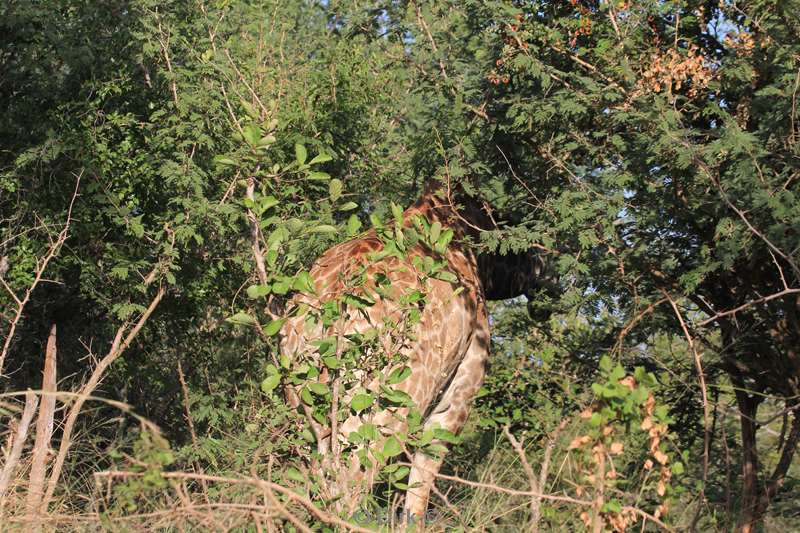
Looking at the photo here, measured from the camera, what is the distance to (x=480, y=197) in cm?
647

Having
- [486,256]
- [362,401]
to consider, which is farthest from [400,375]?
[486,256]

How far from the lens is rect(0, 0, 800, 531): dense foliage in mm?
5273

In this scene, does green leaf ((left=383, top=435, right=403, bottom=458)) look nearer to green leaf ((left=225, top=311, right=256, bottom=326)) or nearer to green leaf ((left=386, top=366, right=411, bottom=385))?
green leaf ((left=386, top=366, right=411, bottom=385))

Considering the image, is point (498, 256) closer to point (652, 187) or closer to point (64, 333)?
point (652, 187)

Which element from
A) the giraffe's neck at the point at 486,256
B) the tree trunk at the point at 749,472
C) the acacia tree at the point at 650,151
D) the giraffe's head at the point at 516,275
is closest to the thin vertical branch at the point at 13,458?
the giraffe's neck at the point at 486,256

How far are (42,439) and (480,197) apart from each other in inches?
123

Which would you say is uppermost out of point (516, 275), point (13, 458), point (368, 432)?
point (516, 275)

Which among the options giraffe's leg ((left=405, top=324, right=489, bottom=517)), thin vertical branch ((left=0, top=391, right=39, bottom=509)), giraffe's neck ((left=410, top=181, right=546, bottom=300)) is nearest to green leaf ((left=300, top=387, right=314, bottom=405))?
thin vertical branch ((left=0, top=391, right=39, bottom=509))

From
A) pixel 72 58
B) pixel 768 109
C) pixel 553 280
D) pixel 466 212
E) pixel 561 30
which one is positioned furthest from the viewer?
pixel 553 280

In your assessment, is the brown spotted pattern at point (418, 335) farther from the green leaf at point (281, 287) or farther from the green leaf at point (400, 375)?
the green leaf at point (281, 287)

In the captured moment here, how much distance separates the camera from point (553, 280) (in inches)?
318

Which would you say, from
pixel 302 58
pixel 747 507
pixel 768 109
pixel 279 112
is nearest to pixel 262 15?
pixel 279 112

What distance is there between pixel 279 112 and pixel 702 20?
125 inches

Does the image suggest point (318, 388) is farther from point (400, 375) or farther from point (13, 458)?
point (13, 458)
